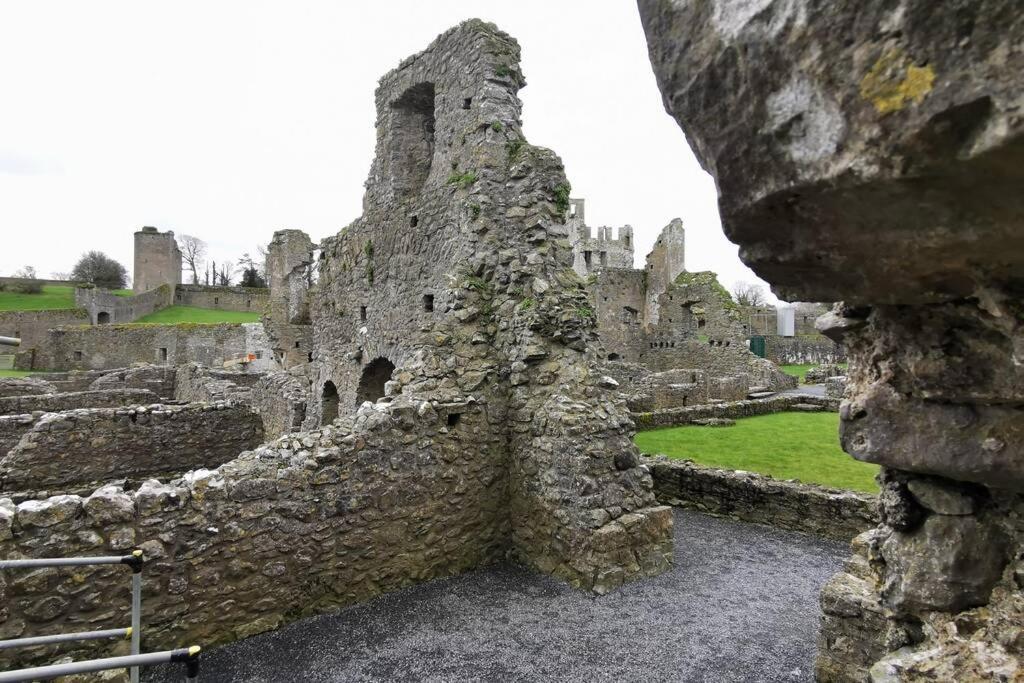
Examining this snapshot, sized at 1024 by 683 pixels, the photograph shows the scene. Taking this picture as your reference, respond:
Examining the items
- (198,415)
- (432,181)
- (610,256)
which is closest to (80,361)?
(198,415)

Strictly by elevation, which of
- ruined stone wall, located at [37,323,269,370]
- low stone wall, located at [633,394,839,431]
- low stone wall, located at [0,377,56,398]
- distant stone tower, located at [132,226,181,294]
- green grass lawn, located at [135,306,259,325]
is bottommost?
low stone wall, located at [633,394,839,431]

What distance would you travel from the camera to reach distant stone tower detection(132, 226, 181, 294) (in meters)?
54.2

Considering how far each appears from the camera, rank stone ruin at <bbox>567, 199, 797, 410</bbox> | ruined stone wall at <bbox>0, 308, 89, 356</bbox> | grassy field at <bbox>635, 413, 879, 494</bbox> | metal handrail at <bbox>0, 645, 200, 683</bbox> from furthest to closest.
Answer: ruined stone wall at <bbox>0, 308, 89, 356</bbox> < stone ruin at <bbox>567, 199, 797, 410</bbox> < grassy field at <bbox>635, 413, 879, 494</bbox> < metal handrail at <bbox>0, 645, 200, 683</bbox>

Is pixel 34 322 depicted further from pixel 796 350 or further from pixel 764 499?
pixel 796 350

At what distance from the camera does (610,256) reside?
2247 inches

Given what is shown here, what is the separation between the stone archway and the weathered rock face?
8.56 meters

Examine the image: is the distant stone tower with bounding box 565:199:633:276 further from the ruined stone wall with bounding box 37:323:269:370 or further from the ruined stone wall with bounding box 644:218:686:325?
the ruined stone wall with bounding box 37:323:269:370

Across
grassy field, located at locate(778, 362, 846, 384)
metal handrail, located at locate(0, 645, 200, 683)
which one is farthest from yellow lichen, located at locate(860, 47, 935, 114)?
grassy field, located at locate(778, 362, 846, 384)

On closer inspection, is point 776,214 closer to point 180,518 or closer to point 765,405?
point 180,518

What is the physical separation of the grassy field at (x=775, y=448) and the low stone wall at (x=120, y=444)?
8204mm

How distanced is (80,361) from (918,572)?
Answer: 43827 mm

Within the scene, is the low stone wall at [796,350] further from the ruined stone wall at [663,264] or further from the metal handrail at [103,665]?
the metal handrail at [103,665]

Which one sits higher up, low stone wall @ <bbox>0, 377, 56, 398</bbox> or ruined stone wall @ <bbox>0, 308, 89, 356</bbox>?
ruined stone wall @ <bbox>0, 308, 89, 356</bbox>

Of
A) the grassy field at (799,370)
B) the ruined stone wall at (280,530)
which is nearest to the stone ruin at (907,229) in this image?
the ruined stone wall at (280,530)
